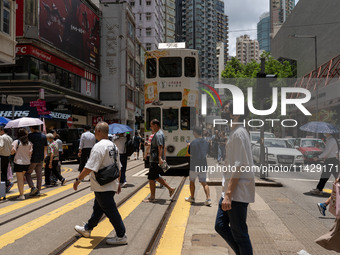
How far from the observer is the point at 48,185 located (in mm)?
10773

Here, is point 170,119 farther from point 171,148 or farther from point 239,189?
point 239,189

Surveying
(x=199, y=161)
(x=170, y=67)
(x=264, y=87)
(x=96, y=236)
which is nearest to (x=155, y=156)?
(x=199, y=161)

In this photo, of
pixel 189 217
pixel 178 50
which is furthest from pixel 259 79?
pixel 189 217

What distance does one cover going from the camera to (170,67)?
1320cm

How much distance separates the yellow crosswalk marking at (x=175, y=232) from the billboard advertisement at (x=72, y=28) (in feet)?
71.9

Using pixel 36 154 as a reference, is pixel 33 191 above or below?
below

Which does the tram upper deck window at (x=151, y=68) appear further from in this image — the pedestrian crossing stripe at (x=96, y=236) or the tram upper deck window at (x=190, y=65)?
the pedestrian crossing stripe at (x=96, y=236)

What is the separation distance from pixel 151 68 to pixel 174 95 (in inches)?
53.6

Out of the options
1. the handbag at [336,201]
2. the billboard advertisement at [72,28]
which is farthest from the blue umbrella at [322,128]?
the billboard advertisement at [72,28]

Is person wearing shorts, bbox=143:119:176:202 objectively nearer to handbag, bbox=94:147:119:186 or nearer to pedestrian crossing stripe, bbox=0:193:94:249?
pedestrian crossing stripe, bbox=0:193:94:249

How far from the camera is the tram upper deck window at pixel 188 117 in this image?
43.4 ft

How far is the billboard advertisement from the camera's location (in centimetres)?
2617

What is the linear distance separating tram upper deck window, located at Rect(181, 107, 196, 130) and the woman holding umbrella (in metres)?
6.14

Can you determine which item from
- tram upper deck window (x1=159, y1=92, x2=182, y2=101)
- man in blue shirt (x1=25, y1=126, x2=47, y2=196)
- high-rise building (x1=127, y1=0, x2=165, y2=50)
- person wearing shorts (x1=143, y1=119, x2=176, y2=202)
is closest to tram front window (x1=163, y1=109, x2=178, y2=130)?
tram upper deck window (x1=159, y1=92, x2=182, y2=101)
